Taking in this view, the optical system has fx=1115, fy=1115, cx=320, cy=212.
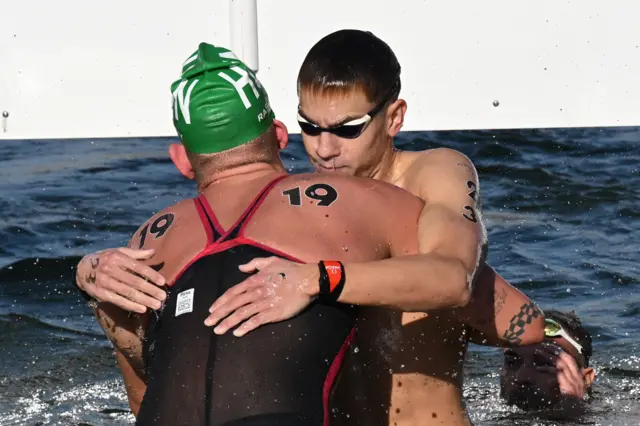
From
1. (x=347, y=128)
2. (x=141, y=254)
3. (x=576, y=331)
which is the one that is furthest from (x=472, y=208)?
(x=576, y=331)

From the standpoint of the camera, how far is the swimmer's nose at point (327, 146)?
4.42 m

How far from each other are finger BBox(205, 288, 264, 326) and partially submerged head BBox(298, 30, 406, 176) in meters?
1.16

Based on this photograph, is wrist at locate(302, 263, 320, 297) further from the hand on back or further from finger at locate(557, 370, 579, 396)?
finger at locate(557, 370, 579, 396)

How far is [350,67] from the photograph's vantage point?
172 inches

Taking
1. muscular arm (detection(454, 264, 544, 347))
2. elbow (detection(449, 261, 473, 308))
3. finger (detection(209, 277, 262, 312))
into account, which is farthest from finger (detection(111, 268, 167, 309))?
muscular arm (detection(454, 264, 544, 347))

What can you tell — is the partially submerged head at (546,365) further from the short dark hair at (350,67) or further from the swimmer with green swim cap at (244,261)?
the swimmer with green swim cap at (244,261)

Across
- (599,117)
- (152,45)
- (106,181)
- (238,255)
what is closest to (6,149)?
(106,181)

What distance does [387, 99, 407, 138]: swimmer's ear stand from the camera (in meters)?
4.59

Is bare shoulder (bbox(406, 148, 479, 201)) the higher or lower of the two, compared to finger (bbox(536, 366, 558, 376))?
higher

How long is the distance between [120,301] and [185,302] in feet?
0.81

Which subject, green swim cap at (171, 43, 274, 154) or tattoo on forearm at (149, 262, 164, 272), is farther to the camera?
green swim cap at (171, 43, 274, 154)

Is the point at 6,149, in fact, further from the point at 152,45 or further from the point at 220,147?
the point at 220,147

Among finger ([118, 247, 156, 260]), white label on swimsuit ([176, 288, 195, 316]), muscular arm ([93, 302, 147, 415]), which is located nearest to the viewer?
white label on swimsuit ([176, 288, 195, 316])

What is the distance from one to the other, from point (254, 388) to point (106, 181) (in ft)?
29.7
